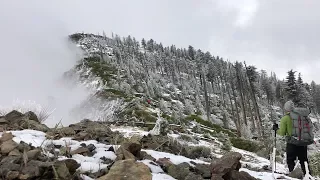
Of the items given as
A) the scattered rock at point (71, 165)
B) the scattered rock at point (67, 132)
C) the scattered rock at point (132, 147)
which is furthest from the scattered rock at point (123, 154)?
the scattered rock at point (67, 132)

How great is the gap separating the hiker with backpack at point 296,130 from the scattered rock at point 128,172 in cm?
474

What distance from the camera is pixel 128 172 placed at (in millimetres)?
4441

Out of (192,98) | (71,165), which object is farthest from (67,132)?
(192,98)

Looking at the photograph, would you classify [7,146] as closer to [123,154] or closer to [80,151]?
[80,151]

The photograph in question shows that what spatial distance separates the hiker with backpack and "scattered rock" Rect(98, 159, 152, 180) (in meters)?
Answer: 4.74

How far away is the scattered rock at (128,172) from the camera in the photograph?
171 inches

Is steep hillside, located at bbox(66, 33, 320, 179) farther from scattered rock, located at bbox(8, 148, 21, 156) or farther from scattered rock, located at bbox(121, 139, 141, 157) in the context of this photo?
scattered rock, located at bbox(8, 148, 21, 156)

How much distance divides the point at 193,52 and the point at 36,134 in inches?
6555

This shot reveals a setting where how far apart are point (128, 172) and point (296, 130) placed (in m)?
5.00

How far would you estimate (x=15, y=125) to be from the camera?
7.29 metres

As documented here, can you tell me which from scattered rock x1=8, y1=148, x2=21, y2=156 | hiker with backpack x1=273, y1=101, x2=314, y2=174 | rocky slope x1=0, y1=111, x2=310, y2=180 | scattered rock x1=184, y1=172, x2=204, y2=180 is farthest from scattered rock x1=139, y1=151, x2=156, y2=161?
hiker with backpack x1=273, y1=101, x2=314, y2=174

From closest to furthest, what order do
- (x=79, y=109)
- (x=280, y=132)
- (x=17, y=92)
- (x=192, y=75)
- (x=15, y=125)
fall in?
(x=15, y=125), (x=280, y=132), (x=79, y=109), (x=17, y=92), (x=192, y=75)

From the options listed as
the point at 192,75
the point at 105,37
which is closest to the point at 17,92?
the point at 192,75

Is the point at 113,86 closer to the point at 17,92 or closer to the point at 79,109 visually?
the point at 79,109
